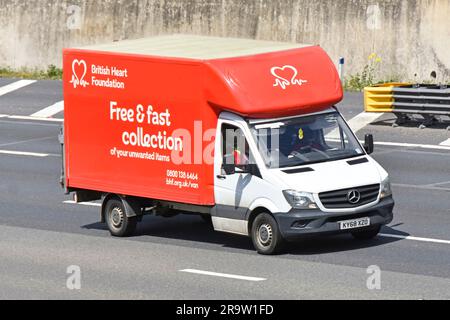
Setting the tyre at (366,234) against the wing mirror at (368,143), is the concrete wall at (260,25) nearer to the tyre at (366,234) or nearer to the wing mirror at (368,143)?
the wing mirror at (368,143)

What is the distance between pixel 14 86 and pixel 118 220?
1856cm

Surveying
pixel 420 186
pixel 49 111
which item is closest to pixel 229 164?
pixel 420 186

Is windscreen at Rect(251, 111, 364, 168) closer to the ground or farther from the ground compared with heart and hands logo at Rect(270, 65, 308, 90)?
closer to the ground

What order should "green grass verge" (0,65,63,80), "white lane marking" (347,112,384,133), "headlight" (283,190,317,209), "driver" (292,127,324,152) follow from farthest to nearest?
"green grass verge" (0,65,63,80) < "white lane marking" (347,112,384,133) < "driver" (292,127,324,152) < "headlight" (283,190,317,209)

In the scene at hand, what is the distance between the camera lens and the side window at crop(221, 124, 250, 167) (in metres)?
18.1

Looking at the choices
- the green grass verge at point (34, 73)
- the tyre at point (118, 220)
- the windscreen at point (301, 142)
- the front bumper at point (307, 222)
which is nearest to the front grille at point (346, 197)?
the front bumper at point (307, 222)

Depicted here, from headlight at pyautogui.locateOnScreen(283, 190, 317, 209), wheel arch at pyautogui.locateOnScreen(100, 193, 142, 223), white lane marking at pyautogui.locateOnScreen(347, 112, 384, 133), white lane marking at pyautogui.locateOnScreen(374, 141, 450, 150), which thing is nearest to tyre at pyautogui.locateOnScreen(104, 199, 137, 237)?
wheel arch at pyautogui.locateOnScreen(100, 193, 142, 223)

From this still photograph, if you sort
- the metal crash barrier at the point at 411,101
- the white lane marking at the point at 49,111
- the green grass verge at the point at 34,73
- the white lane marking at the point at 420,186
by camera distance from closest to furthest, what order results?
the white lane marking at the point at 420,186 < the metal crash barrier at the point at 411,101 < the white lane marking at the point at 49,111 < the green grass verge at the point at 34,73

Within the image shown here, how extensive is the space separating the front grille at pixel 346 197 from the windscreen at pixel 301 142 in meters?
0.69

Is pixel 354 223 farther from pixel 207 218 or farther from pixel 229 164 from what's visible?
pixel 207 218

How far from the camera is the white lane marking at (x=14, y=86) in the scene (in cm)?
3700

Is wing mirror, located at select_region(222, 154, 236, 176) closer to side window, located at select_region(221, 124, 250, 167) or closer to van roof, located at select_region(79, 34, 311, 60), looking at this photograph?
side window, located at select_region(221, 124, 250, 167)

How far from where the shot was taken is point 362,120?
30.8 m

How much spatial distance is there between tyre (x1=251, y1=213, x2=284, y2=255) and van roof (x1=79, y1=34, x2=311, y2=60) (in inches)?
91.1
